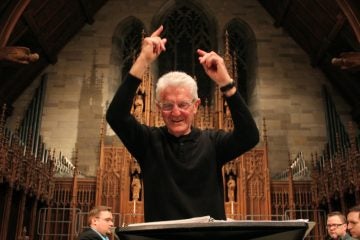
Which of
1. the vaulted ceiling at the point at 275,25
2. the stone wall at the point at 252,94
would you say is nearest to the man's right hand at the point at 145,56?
the vaulted ceiling at the point at 275,25

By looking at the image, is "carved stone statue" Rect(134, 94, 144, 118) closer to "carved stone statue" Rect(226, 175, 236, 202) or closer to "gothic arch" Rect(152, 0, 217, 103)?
"carved stone statue" Rect(226, 175, 236, 202)

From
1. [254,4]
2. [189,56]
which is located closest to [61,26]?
[189,56]

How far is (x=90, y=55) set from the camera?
36.7 ft

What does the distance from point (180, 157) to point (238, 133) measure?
8.7 inches

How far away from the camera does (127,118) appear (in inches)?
62.3

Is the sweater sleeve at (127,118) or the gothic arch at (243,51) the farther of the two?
the gothic arch at (243,51)

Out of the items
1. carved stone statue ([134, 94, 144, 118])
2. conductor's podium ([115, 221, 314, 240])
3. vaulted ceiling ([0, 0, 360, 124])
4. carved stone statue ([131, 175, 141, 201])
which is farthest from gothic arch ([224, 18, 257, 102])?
conductor's podium ([115, 221, 314, 240])

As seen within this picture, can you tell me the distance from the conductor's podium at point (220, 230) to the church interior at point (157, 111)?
598 cm

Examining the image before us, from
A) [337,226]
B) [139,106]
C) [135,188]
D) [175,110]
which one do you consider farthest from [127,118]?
[139,106]

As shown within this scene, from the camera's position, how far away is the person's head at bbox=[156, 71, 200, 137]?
1.59 m

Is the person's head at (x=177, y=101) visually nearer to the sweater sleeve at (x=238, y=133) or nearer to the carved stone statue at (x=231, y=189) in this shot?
the sweater sleeve at (x=238, y=133)

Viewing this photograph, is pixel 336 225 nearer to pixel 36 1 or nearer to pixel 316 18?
pixel 316 18

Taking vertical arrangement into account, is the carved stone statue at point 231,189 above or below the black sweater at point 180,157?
above

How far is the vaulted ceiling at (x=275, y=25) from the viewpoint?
8.56m
